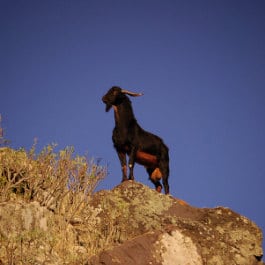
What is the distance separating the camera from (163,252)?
804 cm

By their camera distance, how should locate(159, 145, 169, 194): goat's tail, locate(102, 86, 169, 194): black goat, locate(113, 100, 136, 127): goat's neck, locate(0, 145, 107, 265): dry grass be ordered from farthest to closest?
1. locate(159, 145, 169, 194): goat's tail
2. locate(113, 100, 136, 127): goat's neck
3. locate(102, 86, 169, 194): black goat
4. locate(0, 145, 107, 265): dry grass

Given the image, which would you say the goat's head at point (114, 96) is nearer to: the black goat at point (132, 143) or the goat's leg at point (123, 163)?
the black goat at point (132, 143)

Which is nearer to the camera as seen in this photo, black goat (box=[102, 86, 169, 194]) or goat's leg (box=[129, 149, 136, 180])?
goat's leg (box=[129, 149, 136, 180])

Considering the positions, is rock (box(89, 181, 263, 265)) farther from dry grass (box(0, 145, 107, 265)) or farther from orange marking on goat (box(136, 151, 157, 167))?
orange marking on goat (box(136, 151, 157, 167))

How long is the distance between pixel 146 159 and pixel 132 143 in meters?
0.69

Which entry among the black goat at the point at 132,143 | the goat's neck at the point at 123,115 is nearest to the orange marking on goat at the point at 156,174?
the black goat at the point at 132,143

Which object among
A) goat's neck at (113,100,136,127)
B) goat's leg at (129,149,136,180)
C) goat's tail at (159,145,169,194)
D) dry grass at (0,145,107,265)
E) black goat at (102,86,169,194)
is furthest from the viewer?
goat's tail at (159,145,169,194)

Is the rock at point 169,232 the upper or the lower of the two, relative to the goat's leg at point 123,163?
lower

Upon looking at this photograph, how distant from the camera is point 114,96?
12.1 meters

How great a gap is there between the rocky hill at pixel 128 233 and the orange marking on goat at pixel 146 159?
1755mm

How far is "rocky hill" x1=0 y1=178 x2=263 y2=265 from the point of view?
7664mm

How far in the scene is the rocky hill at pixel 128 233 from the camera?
7.66m

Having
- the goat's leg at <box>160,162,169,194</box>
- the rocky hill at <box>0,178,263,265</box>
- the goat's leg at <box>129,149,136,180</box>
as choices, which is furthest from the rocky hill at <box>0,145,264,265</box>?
the goat's leg at <box>160,162,169,194</box>

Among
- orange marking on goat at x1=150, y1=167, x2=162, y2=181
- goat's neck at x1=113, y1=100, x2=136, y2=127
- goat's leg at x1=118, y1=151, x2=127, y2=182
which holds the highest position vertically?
goat's neck at x1=113, y1=100, x2=136, y2=127
